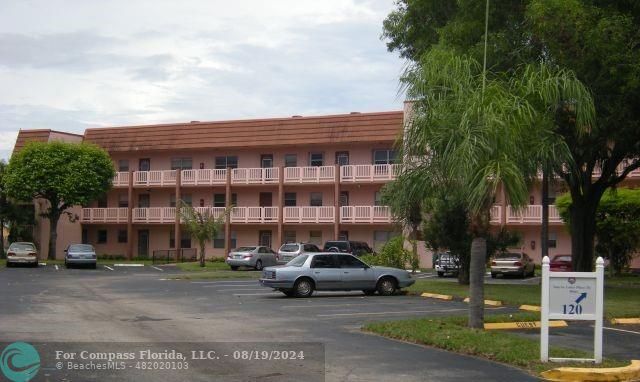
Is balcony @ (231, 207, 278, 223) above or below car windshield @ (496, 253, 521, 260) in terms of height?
above

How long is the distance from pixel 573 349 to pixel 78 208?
51628mm

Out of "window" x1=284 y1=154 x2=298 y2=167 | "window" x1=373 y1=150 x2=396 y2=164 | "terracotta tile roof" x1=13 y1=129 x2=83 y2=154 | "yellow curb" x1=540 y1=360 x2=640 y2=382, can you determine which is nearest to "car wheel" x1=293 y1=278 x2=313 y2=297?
"yellow curb" x1=540 y1=360 x2=640 y2=382

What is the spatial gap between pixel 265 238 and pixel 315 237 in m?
3.98

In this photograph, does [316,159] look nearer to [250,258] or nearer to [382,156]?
[382,156]

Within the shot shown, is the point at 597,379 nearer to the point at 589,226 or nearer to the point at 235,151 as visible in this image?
the point at 589,226

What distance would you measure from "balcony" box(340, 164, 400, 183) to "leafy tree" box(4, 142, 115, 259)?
16420 mm

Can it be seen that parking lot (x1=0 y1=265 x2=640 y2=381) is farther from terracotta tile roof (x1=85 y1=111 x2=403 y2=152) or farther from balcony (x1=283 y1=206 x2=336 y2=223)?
terracotta tile roof (x1=85 y1=111 x2=403 y2=152)

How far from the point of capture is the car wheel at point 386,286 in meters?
25.5

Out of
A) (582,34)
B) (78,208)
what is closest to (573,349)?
(582,34)

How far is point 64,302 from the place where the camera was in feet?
72.0

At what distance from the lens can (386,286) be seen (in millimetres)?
25609

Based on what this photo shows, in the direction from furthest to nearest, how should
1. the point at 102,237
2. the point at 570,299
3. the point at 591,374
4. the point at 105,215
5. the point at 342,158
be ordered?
the point at 102,237
the point at 105,215
the point at 342,158
the point at 570,299
the point at 591,374

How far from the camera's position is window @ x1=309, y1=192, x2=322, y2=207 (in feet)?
178

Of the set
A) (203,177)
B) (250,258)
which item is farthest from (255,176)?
(250,258)
